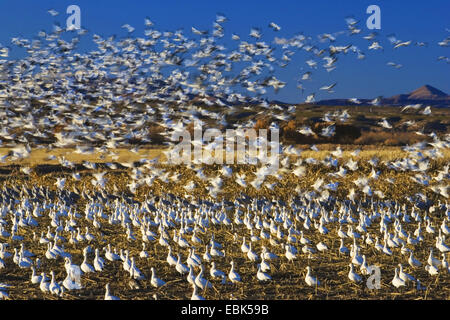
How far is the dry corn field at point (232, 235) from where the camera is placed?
10766mm

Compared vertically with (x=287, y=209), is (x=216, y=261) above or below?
below

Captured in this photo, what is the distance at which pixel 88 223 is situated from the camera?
17.4 metres

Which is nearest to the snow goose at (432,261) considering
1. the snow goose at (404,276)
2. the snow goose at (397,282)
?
the snow goose at (404,276)

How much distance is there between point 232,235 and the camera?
618 inches

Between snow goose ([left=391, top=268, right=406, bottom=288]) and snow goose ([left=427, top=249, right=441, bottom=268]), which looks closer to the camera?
snow goose ([left=391, top=268, right=406, bottom=288])

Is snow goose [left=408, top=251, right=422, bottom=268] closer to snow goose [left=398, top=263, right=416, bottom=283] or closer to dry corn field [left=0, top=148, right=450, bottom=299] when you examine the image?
dry corn field [left=0, top=148, right=450, bottom=299]

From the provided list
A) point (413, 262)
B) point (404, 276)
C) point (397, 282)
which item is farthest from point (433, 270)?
point (397, 282)

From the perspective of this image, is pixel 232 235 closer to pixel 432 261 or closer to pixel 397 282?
pixel 432 261

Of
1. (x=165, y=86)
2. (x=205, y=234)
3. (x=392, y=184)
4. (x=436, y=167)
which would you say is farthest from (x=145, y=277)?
(x=165, y=86)

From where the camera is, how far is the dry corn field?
10.8 m

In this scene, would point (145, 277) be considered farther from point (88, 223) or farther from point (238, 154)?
point (238, 154)

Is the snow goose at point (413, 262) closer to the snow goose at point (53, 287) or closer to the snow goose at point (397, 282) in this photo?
the snow goose at point (397, 282)

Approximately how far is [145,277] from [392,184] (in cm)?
1255

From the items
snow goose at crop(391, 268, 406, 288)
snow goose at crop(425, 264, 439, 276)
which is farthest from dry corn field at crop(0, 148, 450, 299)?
snow goose at crop(425, 264, 439, 276)
